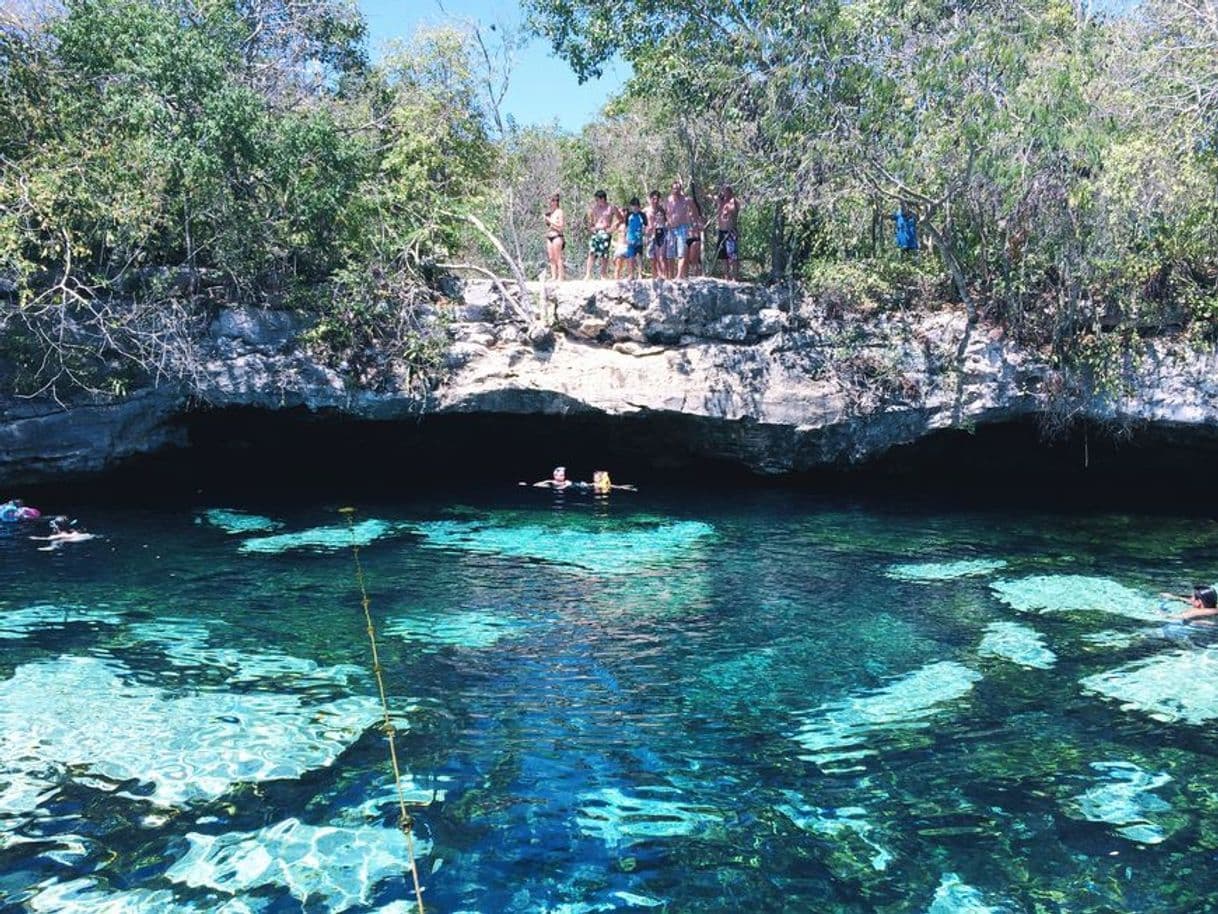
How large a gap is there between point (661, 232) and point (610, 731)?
12.7 meters

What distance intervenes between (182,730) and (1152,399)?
15.8 m

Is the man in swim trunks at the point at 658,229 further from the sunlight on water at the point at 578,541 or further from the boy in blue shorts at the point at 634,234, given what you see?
the sunlight on water at the point at 578,541

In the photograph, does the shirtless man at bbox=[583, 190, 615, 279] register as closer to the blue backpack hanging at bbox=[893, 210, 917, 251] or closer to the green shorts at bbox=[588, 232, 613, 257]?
the green shorts at bbox=[588, 232, 613, 257]

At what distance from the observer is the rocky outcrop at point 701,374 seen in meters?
16.8

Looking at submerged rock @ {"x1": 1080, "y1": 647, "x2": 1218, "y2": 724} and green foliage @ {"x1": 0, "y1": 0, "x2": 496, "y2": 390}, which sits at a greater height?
green foliage @ {"x1": 0, "y1": 0, "x2": 496, "y2": 390}

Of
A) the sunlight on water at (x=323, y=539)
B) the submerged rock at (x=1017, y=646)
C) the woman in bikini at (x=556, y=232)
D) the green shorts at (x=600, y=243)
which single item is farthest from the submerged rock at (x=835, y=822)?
the green shorts at (x=600, y=243)

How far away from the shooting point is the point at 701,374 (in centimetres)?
1748

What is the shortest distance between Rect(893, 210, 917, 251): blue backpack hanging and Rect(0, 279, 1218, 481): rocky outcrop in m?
1.74

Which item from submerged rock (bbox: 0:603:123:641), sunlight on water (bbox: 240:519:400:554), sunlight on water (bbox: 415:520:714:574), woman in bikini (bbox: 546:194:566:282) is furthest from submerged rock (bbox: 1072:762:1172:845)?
woman in bikini (bbox: 546:194:566:282)

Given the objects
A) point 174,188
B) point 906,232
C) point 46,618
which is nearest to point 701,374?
point 906,232

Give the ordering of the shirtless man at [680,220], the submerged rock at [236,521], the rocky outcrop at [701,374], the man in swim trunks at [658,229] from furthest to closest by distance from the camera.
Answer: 1. the man in swim trunks at [658,229]
2. the shirtless man at [680,220]
3. the rocky outcrop at [701,374]
4. the submerged rock at [236,521]

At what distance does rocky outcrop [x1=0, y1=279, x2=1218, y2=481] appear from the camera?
55.0 feet

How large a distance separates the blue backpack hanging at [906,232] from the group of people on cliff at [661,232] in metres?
3.13

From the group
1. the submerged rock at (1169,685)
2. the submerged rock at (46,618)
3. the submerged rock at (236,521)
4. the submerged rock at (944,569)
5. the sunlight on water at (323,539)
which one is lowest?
the submerged rock at (1169,685)
